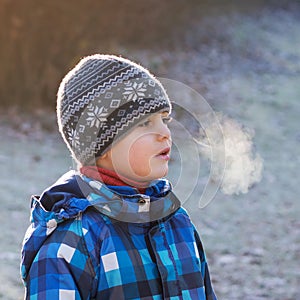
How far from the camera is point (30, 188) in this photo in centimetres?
617

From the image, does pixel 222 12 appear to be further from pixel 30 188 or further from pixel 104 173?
pixel 104 173

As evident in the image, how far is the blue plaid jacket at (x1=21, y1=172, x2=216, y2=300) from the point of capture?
5.99ft

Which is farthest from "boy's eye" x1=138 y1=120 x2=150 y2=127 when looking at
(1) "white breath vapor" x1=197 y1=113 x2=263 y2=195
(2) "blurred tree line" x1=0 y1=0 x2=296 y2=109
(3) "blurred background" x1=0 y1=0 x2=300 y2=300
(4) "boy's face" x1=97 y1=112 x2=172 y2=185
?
(2) "blurred tree line" x1=0 y1=0 x2=296 y2=109

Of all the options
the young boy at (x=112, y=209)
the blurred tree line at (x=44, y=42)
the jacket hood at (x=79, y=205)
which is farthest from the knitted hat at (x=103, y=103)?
the blurred tree line at (x=44, y=42)

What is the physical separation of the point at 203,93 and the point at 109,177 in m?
7.92

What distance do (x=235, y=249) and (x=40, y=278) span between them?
3.17m

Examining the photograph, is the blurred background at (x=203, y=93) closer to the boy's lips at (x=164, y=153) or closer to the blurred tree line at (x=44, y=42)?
the blurred tree line at (x=44, y=42)

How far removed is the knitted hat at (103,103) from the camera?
202 cm

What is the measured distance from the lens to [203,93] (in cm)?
983

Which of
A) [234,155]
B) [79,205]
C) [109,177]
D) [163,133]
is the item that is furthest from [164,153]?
[234,155]

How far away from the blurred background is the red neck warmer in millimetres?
2169

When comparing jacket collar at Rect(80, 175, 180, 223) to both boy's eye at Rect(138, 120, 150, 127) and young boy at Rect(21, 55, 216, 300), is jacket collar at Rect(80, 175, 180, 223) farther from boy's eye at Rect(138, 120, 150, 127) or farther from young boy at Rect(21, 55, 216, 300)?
boy's eye at Rect(138, 120, 150, 127)

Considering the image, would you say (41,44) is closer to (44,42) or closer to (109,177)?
(44,42)

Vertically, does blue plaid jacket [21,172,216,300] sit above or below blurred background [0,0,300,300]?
below
